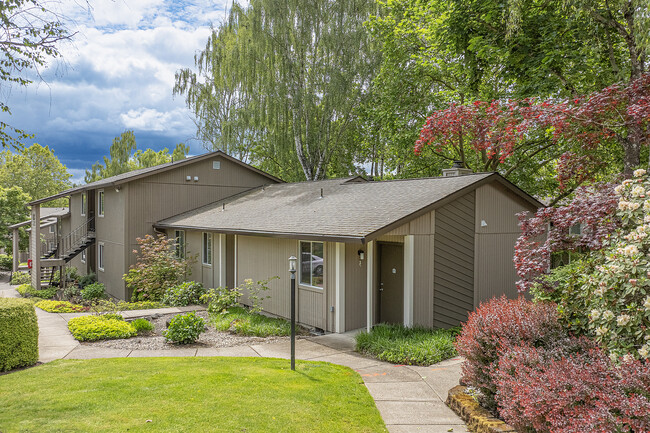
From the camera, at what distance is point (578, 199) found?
695 cm

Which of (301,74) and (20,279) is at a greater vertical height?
(301,74)

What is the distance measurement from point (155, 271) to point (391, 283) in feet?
31.0

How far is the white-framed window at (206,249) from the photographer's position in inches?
620

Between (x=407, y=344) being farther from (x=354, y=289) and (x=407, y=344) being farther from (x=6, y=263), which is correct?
(x=6, y=263)

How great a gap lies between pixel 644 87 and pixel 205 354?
10.0 m

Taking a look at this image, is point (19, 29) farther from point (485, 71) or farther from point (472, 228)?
point (485, 71)

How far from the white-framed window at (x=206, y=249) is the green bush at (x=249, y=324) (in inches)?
170

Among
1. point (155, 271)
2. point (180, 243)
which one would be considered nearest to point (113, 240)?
point (180, 243)

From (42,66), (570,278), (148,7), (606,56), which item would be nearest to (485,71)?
(606,56)

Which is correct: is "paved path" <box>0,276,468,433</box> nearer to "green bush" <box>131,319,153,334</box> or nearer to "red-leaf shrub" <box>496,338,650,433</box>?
"red-leaf shrub" <box>496,338,650,433</box>

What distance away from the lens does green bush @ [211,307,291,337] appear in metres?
10.1

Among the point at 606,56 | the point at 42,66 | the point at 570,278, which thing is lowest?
the point at 570,278

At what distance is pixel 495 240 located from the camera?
11.4 m

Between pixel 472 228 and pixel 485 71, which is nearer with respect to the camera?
pixel 472 228
